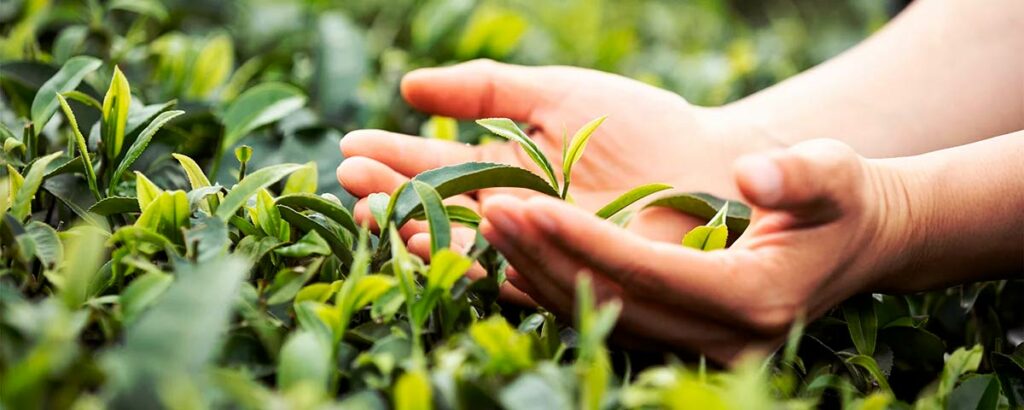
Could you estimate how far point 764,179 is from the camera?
30.0 inches

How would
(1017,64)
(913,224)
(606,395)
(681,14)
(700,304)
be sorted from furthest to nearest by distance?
(681,14)
(1017,64)
(913,224)
(700,304)
(606,395)

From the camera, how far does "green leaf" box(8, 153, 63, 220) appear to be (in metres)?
0.85

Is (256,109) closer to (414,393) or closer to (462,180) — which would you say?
(462,180)

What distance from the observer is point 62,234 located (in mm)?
843

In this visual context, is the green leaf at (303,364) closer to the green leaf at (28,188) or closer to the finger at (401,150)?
the green leaf at (28,188)

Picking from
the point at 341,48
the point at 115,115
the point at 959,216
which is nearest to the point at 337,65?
the point at 341,48

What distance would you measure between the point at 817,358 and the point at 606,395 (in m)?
0.38

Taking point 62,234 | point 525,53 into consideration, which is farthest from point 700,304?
point 525,53

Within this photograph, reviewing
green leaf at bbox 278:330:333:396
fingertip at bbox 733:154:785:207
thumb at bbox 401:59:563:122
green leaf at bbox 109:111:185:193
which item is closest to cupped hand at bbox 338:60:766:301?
thumb at bbox 401:59:563:122

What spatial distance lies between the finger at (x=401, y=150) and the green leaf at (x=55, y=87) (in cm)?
31

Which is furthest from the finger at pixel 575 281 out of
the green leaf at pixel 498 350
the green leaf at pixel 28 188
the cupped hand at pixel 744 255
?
the green leaf at pixel 28 188

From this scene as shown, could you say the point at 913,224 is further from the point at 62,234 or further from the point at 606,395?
the point at 62,234

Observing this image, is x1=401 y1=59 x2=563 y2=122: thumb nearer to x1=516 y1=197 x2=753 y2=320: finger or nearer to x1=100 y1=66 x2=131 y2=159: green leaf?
x1=100 y1=66 x2=131 y2=159: green leaf

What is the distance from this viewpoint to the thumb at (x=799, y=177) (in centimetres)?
76
